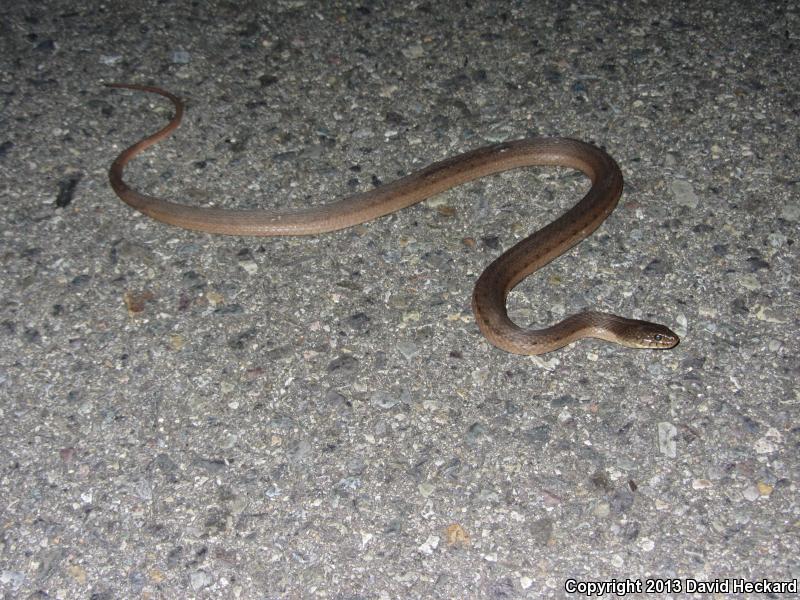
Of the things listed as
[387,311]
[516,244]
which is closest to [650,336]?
[516,244]

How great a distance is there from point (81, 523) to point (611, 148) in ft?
12.0

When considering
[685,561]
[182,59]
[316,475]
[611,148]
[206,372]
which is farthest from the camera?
[182,59]

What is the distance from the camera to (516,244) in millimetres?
4957

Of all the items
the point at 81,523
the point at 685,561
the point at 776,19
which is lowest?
the point at 81,523

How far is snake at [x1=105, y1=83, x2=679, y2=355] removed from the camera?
448cm

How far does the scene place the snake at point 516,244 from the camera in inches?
176

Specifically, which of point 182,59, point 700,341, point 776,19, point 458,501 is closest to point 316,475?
point 458,501

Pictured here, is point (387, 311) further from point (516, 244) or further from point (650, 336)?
point (650, 336)

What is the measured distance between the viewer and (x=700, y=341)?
4.54 meters

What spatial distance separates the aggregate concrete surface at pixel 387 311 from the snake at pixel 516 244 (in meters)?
0.08

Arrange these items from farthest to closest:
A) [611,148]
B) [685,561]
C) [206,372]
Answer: [611,148]
[206,372]
[685,561]

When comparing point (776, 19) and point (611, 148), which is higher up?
point (776, 19)

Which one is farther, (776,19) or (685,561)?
(776,19)

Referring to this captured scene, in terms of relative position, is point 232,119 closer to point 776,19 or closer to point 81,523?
point 81,523
